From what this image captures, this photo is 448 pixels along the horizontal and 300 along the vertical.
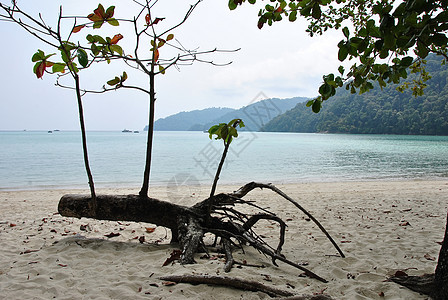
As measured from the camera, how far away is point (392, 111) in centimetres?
7138

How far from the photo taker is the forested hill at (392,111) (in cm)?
6378

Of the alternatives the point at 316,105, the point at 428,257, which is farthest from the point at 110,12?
the point at 428,257

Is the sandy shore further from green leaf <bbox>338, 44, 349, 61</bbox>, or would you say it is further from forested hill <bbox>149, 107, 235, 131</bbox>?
forested hill <bbox>149, 107, 235, 131</bbox>

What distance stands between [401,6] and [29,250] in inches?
158

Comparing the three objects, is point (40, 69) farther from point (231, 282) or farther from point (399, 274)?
point (399, 274)

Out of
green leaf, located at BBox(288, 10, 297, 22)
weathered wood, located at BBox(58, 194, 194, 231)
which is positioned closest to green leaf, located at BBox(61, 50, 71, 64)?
weathered wood, located at BBox(58, 194, 194, 231)

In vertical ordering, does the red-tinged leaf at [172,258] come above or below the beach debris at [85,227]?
above

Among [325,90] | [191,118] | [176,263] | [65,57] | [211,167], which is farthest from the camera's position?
[191,118]

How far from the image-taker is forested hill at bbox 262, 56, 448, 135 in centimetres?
6378

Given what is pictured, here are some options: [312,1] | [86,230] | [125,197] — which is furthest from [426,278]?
[86,230]

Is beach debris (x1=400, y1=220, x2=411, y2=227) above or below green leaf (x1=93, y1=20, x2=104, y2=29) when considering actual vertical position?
below

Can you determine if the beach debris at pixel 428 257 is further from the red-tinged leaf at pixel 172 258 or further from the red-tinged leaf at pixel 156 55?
the red-tinged leaf at pixel 156 55

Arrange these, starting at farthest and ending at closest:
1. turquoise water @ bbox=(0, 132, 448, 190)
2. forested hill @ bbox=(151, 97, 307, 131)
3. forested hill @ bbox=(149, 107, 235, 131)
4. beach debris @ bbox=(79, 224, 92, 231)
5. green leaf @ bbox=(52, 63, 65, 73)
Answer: forested hill @ bbox=(149, 107, 235, 131)
forested hill @ bbox=(151, 97, 307, 131)
turquoise water @ bbox=(0, 132, 448, 190)
beach debris @ bbox=(79, 224, 92, 231)
green leaf @ bbox=(52, 63, 65, 73)

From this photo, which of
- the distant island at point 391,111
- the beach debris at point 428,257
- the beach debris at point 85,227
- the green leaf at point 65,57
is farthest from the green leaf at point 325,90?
the distant island at point 391,111
